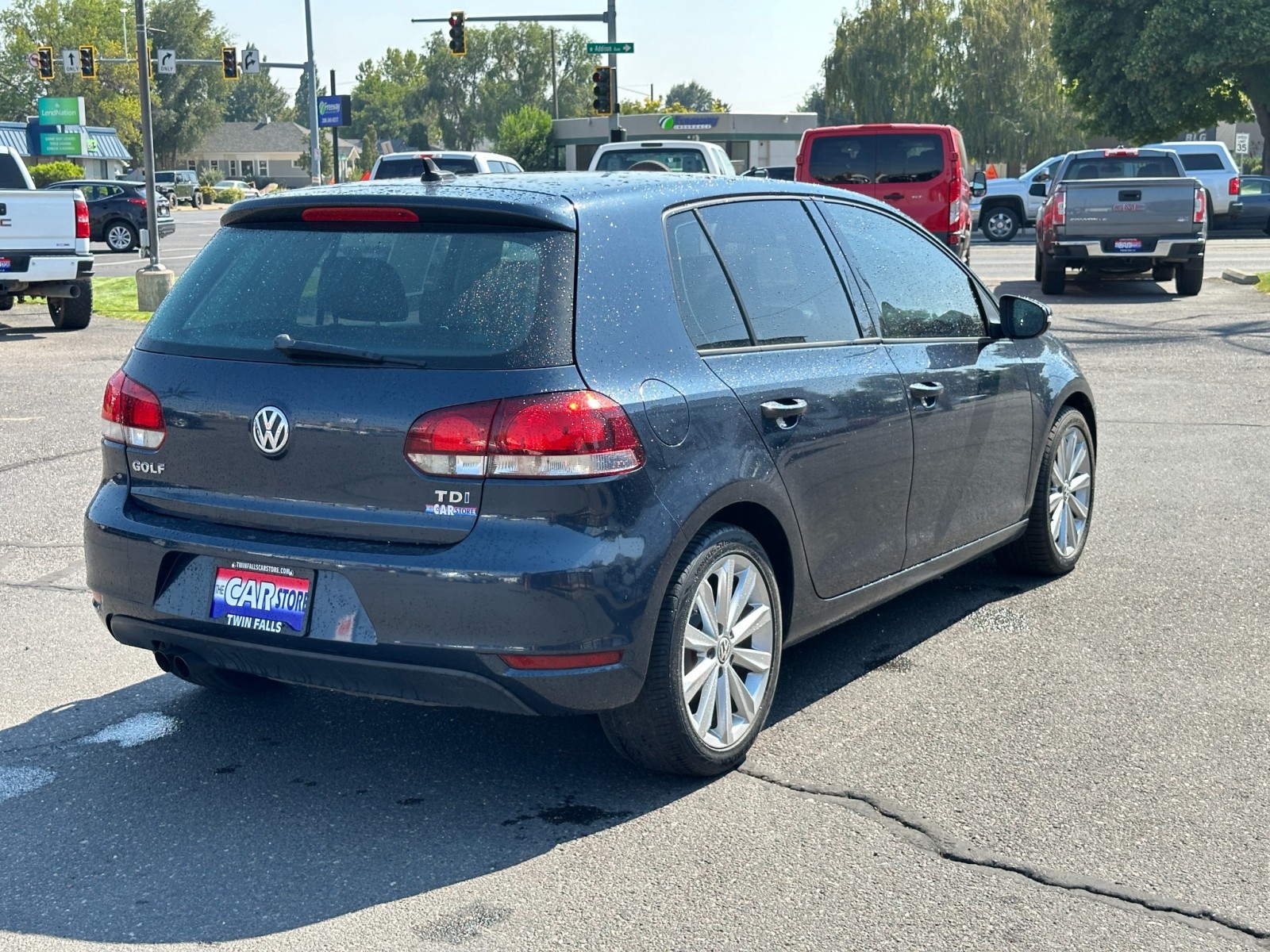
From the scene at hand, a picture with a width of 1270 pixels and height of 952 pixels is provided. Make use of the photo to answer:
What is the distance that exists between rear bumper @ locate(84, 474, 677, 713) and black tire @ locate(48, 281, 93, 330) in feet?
47.1

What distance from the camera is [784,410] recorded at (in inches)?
181

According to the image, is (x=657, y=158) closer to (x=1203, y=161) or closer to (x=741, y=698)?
(x=1203, y=161)

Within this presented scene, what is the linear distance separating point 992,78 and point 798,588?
218 feet

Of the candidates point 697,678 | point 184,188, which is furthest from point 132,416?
point 184,188

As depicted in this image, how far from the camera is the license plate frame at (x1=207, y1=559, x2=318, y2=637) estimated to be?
4.08 m

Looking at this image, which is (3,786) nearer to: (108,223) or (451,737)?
(451,737)

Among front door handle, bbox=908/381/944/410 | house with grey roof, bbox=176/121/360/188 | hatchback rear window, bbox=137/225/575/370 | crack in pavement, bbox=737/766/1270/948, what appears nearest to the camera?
crack in pavement, bbox=737/766/1270/948

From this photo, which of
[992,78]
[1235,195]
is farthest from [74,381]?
[992,78]

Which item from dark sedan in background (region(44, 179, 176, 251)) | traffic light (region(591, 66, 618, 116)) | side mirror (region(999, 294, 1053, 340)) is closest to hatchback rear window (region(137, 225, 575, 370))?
side mirror (region(999, 294, 1053, 340))

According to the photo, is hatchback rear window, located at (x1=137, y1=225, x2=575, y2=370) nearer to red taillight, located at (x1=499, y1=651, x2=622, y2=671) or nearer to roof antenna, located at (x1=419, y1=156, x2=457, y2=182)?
roof antenna, located at (x1=419, y1=156, x2=457, y2=182)

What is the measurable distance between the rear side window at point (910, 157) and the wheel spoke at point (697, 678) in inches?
653

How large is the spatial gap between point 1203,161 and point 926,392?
3300 cm

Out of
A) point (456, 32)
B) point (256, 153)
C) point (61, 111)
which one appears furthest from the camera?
point (256, 153)

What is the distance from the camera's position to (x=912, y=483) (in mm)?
5348
